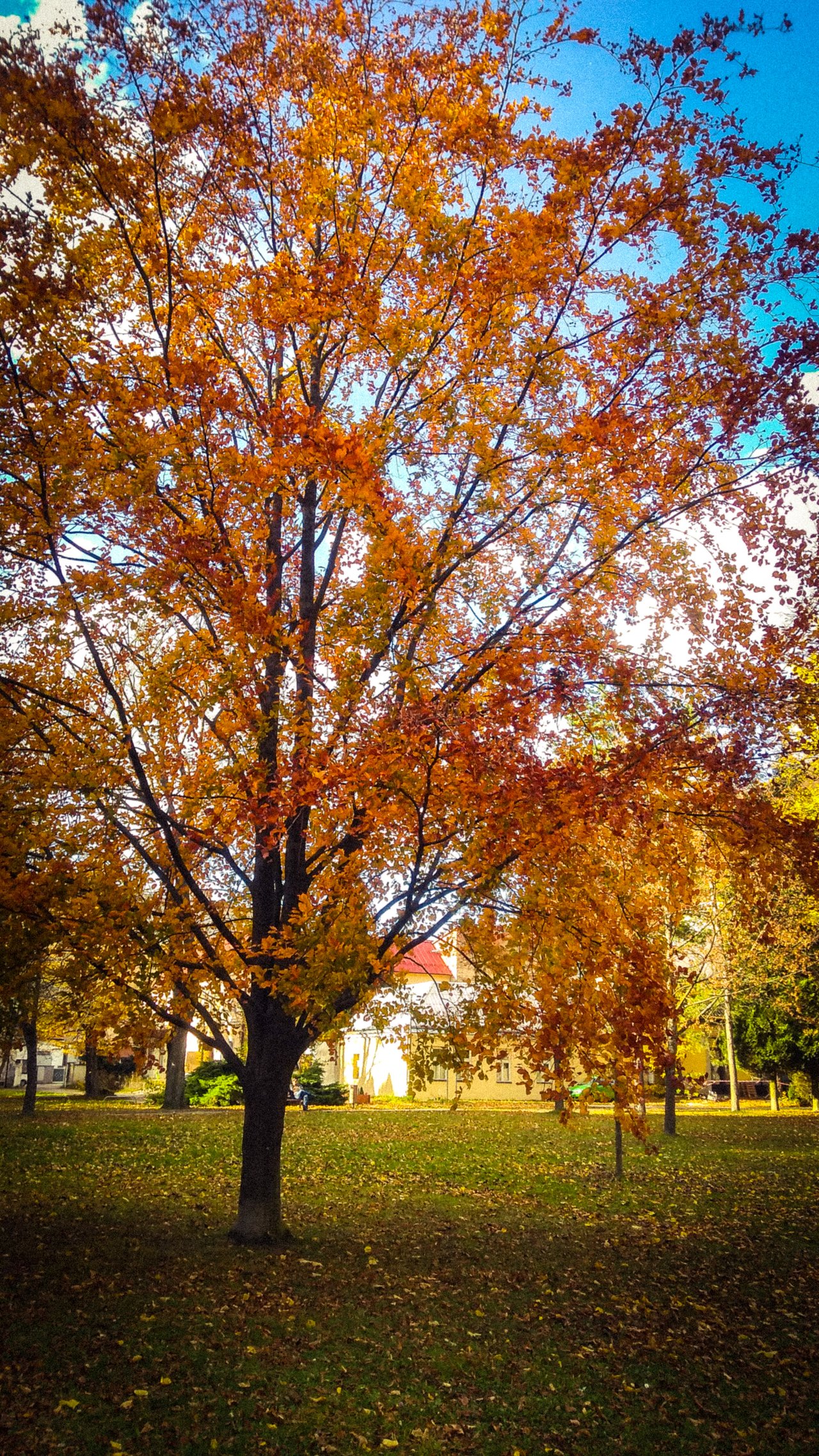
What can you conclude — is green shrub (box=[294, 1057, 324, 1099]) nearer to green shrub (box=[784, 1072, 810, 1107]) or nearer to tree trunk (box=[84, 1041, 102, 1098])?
tree trunk (box=[84, 1041, 102, 1098])

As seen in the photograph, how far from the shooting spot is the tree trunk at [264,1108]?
8719mm

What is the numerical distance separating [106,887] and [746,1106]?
38201mm

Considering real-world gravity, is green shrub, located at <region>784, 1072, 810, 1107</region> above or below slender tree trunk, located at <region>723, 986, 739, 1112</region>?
below

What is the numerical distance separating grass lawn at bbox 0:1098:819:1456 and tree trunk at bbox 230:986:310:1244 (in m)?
0.34

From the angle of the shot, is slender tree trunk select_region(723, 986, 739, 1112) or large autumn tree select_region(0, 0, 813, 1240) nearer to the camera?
large autumn tree select_region(0, 0, 813, 1240)

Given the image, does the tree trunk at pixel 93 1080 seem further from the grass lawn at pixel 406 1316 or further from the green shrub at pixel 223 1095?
the grass lawn at pixel 406 1316

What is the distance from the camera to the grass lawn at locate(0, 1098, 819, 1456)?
214 inches

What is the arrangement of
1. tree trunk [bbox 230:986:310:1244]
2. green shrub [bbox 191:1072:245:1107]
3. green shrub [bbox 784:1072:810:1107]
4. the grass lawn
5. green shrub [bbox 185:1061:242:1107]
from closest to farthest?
the grass lawn → tree trunk [bbox 230:986:310:1244] → green shrub [bbox 191:1072:245:1107] → green shrub [bbox 185:1061:242:1107] → green shrub [bbox 784:1072:810:1107]

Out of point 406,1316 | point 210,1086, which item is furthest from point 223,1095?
point 406,1316

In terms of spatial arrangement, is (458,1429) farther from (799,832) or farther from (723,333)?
(723,333)

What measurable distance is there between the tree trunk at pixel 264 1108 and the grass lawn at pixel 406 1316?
34cm

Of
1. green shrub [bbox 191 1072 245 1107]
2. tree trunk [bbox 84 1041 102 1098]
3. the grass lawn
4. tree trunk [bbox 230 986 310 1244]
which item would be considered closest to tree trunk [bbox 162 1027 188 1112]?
green shrub [bbox 191 1072 245 1107]

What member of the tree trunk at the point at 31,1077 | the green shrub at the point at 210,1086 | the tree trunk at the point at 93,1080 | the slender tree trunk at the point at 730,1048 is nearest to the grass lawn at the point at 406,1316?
the tree trunk at the point at 31,1077

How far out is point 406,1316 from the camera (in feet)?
23.8
